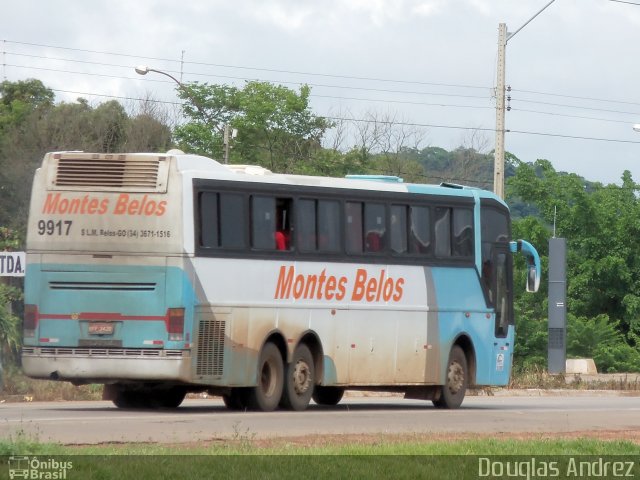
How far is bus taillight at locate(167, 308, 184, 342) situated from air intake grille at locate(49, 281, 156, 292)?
435mm

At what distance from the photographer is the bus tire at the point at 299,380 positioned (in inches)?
872

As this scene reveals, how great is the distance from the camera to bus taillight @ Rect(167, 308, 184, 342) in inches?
799

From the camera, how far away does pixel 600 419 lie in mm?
22484

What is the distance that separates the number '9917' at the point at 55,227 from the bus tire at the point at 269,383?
3280mm

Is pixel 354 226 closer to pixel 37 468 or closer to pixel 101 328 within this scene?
pixel 101 328

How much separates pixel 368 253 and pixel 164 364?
14.8 ft

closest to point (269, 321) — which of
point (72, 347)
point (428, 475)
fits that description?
point (72, 347)

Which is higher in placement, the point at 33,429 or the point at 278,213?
the point at 278,213

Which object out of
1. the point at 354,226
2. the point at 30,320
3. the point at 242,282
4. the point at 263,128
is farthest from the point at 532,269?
the point at 263,128

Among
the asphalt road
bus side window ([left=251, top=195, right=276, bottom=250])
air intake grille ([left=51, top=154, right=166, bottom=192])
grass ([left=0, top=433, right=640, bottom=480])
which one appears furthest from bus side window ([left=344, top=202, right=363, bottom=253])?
grass ([left=0, top=433, right=640, bottom=480])

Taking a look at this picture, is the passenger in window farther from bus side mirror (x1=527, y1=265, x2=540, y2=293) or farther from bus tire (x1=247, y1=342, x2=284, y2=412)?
bus side mirror (x1=527, y1=265, x2=540, y2=293)

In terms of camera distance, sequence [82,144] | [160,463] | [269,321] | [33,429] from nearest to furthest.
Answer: [160,463] < [33,429] < [269,321] < [82,144]

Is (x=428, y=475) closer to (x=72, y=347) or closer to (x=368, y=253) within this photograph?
(x=72, y=347)

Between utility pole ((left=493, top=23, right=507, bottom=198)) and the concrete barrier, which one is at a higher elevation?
utility pole ((left=493, top=23, right=507, bottom=198))
